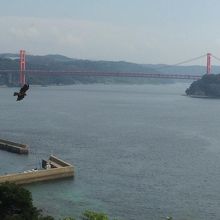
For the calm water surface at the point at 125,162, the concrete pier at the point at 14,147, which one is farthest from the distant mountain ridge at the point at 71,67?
the concrete pier at the point at 14,147

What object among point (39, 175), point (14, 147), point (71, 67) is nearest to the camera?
point (39, 175)

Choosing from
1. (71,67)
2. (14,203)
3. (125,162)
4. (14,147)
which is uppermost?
(71,67)

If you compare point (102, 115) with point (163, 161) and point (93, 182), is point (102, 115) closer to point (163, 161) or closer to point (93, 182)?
point (163, 161)

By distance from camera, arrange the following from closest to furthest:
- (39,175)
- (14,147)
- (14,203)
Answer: (14,203) < (39,175) < (14,147)

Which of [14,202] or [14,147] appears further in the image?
[14,147]

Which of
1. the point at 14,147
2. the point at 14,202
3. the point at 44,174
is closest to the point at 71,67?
the point at 14,147

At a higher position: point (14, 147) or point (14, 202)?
point (14, 202)

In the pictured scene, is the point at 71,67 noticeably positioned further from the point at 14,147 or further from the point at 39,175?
the point at 39,175
